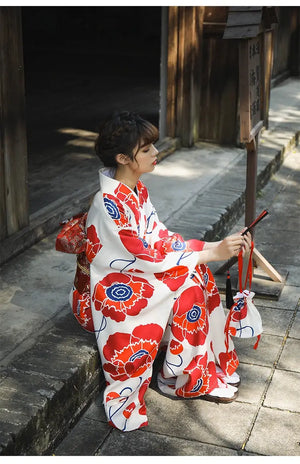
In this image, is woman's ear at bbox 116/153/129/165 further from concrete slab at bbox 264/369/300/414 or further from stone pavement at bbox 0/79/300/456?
concrete slab at bbox 264/369/300/414

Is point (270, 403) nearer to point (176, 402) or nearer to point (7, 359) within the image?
point (176, 402)

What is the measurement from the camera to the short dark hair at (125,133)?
334cm

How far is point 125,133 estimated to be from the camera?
334 cm

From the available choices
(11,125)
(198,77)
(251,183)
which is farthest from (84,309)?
(198,77)

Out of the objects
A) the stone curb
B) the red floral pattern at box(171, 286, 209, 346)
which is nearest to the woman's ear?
the red floral pattern at box(171, 286, 209, 346)

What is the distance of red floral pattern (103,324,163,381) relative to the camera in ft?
11.0

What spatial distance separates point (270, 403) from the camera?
3566 mm

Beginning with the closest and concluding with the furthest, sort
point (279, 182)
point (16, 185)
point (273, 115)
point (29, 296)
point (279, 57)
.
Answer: point (29, 296) < point (16, 185) < point (279, 182) < point (273, 115) < point (279, 57)

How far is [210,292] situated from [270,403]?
61cm

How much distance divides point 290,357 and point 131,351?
3.52 ft

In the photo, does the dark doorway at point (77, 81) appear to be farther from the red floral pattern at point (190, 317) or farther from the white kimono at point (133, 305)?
the red floral pattern at point (190, 317)

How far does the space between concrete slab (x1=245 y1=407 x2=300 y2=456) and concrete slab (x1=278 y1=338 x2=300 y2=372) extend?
44 centimetres
